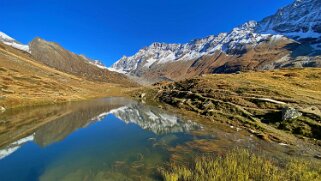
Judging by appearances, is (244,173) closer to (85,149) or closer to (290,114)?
(85,149)

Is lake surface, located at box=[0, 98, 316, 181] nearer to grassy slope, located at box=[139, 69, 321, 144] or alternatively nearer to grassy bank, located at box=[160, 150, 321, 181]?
grassy bank, located at box=[160, 150, 321, 181]

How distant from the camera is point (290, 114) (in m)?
55.7

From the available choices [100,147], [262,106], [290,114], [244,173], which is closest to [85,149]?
[100,147]

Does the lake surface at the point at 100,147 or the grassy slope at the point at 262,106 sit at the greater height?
the grassy slope at the point at 262,106

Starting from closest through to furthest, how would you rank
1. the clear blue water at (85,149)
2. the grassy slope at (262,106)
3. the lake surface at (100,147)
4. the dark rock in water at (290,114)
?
the clear blue water at (85,149), the lake surface at (100,147), the grassy slope at (262,106), the dark rock in water at (290,114)

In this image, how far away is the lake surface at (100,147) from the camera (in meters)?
33.1

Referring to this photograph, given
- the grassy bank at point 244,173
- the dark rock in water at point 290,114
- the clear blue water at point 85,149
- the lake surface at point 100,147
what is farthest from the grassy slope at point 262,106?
the grassy bank at point 244,173

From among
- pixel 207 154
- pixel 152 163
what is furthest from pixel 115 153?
pixel 207 154

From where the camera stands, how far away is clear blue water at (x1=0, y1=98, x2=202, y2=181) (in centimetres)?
3266

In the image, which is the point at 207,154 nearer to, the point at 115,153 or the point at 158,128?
the point at 115,153

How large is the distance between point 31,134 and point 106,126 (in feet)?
67.1

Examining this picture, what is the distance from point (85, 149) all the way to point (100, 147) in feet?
9.15

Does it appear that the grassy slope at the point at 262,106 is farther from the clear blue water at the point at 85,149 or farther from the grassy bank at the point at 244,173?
the grassy bank at the point at 244,173

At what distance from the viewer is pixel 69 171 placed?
3359 cm
